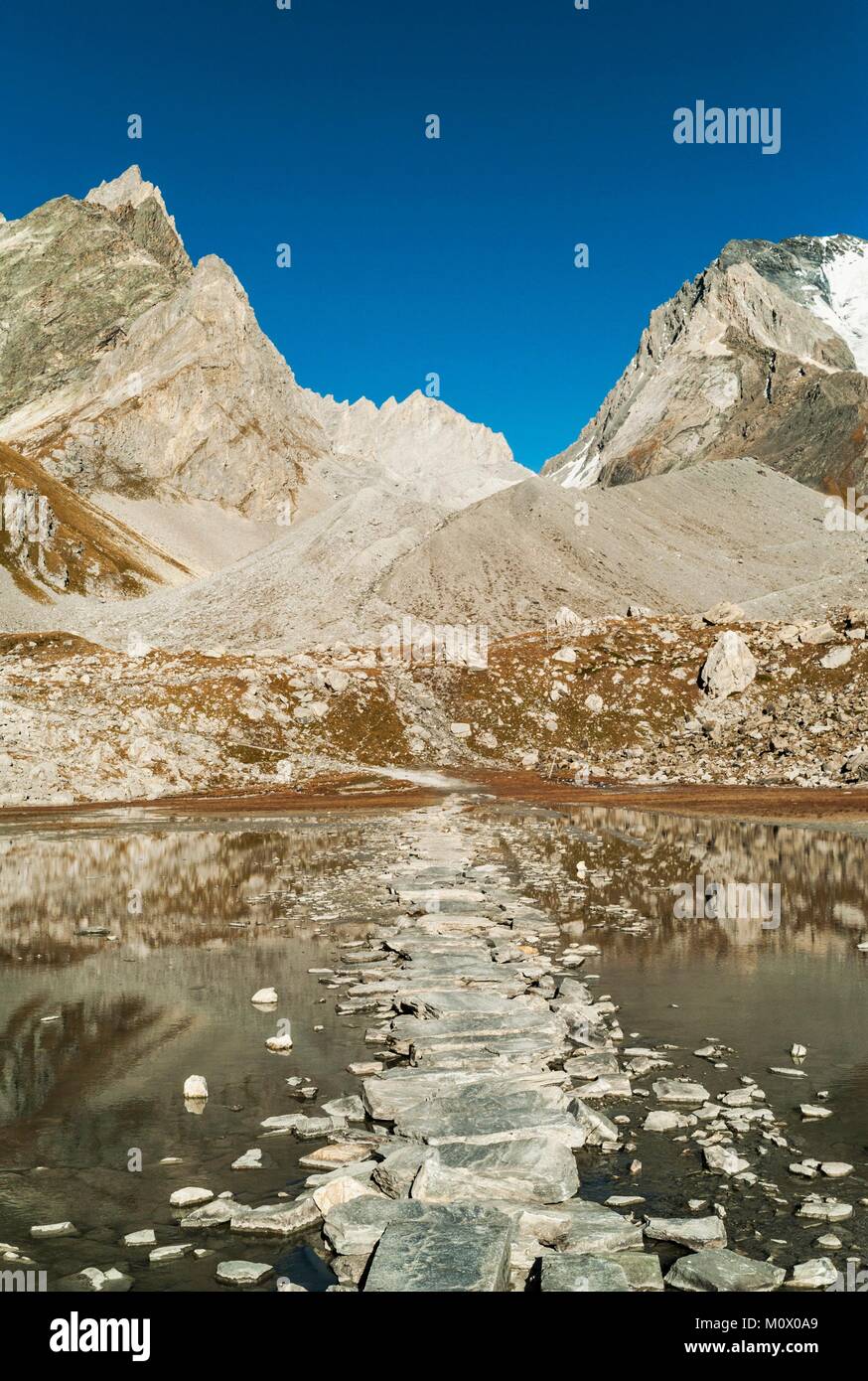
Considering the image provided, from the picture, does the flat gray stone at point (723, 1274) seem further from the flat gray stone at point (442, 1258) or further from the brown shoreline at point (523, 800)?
the brown shoreline at point (523, 800)

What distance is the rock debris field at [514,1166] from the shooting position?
8.22 meters

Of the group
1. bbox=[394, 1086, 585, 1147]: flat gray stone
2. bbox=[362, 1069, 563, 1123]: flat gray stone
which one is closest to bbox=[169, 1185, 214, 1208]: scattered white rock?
bbox=[394, 1086, 585, 1147]: flat gray stone

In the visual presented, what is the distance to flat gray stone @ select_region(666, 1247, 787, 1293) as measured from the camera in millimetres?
7891

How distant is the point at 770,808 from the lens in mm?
53719

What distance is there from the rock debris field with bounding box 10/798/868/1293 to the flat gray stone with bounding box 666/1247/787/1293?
0.05 ft

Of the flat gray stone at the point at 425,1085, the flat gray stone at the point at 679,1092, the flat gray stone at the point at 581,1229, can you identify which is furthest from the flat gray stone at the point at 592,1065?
the flat gray stone at the point at 581,1229

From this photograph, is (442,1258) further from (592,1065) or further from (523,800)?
(523,800)

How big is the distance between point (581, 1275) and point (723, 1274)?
1337 millimetres

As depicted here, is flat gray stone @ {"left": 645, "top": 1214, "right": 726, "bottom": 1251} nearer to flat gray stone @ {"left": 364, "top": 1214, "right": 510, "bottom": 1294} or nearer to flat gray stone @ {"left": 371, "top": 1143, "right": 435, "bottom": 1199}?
flat gray stone @ {"left": 364, "top": 1214, "right": 510, "bottom": 1294}

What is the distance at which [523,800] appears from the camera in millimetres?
61031

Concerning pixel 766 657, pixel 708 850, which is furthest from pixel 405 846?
pixel 766 657

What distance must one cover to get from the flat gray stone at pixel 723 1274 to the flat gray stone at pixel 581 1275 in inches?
23.7

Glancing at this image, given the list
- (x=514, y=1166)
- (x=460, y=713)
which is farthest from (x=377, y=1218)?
(x=460, y=713)
